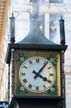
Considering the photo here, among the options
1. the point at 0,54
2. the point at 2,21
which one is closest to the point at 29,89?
the point at 2,21

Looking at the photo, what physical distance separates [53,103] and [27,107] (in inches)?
10.0

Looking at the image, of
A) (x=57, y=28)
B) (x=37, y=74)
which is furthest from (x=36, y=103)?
(x=57, y=28)

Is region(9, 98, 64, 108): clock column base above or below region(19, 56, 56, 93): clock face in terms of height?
below

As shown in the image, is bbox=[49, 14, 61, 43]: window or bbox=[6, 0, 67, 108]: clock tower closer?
bbox=[6, 0, 67, 108]: clock tower

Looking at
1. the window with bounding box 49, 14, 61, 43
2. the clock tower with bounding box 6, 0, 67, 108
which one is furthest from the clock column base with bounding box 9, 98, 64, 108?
the window with bounding box 49, 14, 61, 43

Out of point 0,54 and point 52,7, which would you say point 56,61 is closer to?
point 52,7

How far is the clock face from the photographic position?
597cm

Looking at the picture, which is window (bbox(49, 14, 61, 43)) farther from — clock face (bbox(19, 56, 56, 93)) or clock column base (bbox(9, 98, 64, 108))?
clock column base (bbox(9, 98, 64, 108))

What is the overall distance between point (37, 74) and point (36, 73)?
1 cm

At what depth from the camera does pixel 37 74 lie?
602 cm

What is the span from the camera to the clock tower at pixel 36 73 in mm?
5934

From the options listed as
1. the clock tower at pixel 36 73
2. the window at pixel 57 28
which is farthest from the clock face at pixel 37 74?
the window at pixel 57 28

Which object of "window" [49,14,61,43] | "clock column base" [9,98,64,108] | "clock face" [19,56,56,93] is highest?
"window" [49,14,61,43]

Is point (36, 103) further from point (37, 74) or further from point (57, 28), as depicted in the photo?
point (57, 28)
